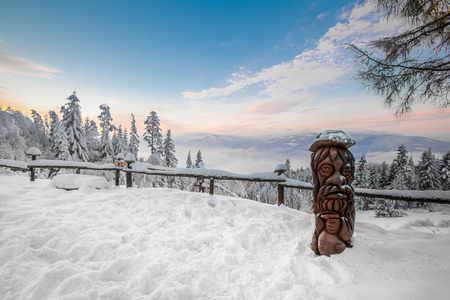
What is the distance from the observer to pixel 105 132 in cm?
2222

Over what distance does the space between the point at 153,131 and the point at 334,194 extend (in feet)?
74.1

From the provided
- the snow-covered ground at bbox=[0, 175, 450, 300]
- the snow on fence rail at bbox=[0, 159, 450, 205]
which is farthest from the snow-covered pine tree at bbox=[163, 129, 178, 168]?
the snow-covered ground at bbox=[0, 175, 450, 300]

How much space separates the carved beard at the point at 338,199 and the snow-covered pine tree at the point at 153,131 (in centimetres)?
2228

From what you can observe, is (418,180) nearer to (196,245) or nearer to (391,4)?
(391,4)

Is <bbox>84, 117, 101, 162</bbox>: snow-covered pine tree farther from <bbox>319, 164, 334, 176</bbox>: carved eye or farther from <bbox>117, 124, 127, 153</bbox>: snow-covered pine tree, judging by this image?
<bbox>319, 164, 334, 176</bbox>: carved eye

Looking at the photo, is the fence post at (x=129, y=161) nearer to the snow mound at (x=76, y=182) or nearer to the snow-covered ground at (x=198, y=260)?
the snow mound at (x=76, y=182)

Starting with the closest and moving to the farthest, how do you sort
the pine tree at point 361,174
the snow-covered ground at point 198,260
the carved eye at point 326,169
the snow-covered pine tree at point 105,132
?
the snow-covered ground at point 198,260 → the carved eye at point 326,169 → the snow-covered pine tree at point 105,132 → the pine tree at point 361,174

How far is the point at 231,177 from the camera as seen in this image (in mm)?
5277

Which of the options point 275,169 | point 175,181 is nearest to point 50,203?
point 275,169

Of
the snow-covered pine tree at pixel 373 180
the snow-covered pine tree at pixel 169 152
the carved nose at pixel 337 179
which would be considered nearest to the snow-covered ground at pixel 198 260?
the carved nose at pixel 337 179

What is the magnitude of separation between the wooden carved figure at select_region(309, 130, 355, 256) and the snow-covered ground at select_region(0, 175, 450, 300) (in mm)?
186

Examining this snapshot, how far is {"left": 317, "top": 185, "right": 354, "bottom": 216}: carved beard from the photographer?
2.47 metres

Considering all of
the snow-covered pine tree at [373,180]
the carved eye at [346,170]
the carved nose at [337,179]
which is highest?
the carved eye at [346,170]

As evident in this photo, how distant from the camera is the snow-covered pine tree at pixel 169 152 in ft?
75.1
